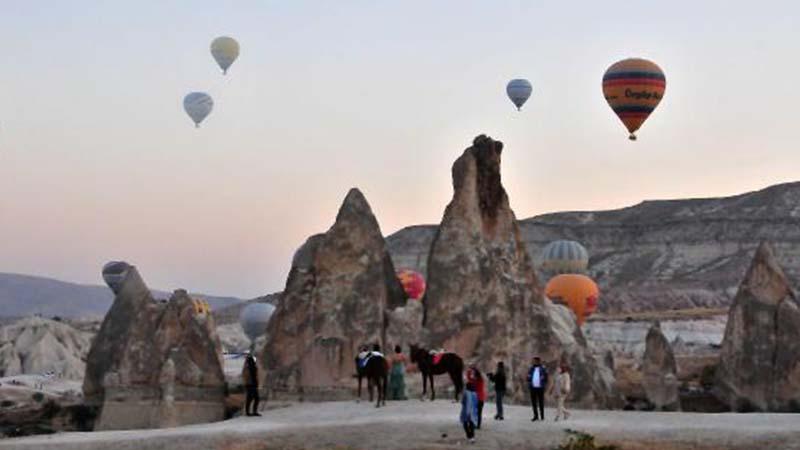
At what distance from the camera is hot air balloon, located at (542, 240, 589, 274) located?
112537 millimetres

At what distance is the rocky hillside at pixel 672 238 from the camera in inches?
6319

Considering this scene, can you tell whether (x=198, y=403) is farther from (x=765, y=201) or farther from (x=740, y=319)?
(x=765, y=201)

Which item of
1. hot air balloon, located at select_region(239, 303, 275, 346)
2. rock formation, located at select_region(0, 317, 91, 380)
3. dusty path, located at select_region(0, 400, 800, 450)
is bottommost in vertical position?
dusty path, located at select_region(0, 400, 800, 450)

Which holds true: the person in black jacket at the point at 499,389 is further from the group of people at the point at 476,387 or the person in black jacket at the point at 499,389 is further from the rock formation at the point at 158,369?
the rock formation at the point at 158,369

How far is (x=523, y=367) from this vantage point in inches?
1272

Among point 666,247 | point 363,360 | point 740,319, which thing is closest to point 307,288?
point 363,360

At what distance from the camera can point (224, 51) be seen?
264ft

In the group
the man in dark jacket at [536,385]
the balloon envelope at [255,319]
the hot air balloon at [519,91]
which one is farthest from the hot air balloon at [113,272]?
the man in dark jacket at [536,385]

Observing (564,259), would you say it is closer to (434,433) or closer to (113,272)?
(113,272)

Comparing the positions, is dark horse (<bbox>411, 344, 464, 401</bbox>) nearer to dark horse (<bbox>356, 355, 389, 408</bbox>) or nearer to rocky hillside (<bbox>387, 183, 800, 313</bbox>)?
dark horse (<bbox>356, 355, 389, 408</bbox>)

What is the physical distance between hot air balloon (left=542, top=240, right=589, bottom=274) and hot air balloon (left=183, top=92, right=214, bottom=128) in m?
42.5

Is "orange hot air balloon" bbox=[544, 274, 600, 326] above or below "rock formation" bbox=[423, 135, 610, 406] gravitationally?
above

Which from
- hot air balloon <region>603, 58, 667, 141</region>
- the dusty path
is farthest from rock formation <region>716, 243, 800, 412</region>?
hot air balloon <region>603, 58, 667, 141</region>

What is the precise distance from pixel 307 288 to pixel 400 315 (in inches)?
88.3
